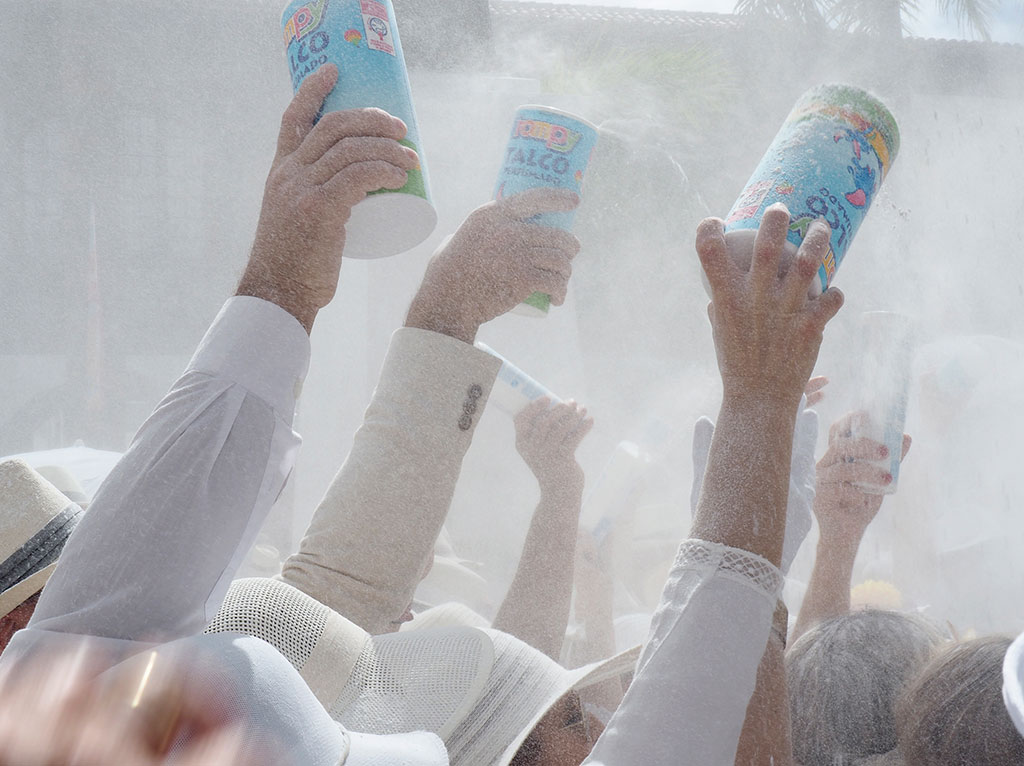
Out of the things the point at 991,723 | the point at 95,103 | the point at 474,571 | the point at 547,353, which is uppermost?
the point at 95,103

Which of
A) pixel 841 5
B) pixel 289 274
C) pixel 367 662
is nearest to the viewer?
pixel 289 274

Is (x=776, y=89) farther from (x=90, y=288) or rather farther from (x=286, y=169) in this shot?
(x=90, y=288)

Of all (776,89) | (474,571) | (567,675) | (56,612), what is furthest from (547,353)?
(56,612)

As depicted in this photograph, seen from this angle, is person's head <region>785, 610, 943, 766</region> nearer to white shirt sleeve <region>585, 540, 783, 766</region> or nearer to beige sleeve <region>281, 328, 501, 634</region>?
white shirt sleeve <region>585, 540, 783, 766</region>

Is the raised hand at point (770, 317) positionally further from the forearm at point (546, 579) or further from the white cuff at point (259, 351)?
the forearm at point (546, 579)

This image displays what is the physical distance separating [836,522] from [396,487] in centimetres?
67

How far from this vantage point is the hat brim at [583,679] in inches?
33.4

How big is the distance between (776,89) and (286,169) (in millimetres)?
1759

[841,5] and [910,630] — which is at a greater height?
[841,5]

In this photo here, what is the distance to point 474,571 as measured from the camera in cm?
242

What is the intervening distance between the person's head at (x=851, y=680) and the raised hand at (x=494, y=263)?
1.83ft

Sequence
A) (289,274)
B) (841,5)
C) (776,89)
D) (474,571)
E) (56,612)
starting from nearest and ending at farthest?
(56,612)
(289,274)
(841,5)
(776,89)
(474,571)

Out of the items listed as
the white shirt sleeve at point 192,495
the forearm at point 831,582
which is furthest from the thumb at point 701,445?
the forearm at point 831,582

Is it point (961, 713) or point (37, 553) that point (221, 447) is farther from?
point (961, 713)
